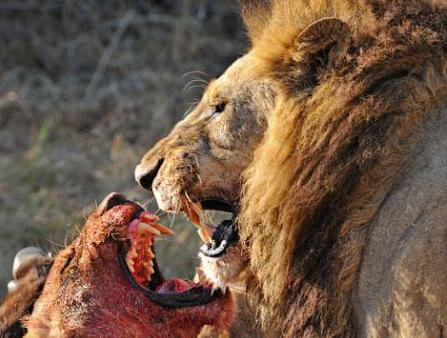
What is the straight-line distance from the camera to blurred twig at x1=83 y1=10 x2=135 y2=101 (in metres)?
6.91

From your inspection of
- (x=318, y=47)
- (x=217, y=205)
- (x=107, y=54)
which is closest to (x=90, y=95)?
(x=107, y=54)

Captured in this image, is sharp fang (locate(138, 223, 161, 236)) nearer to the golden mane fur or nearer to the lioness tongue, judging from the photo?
the lioness tongue

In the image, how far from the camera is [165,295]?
3.31m

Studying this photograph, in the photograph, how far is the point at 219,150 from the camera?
10.5ft

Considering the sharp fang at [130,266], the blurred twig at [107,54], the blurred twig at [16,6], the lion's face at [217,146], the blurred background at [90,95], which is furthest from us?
the blurred twig at [16,6]

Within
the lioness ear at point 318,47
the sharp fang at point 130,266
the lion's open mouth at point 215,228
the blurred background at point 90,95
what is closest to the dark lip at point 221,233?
the lion's open mouth at point 215,228

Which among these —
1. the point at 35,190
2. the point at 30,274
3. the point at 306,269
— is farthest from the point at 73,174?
the point at 306,269

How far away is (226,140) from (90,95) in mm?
3768

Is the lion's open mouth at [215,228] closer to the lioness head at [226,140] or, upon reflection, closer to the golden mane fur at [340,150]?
the lioness head at [226,140]

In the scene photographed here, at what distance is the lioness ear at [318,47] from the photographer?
9.62 ft

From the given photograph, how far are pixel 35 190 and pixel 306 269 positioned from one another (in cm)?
324

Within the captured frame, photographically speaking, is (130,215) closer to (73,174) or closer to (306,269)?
(306,269)

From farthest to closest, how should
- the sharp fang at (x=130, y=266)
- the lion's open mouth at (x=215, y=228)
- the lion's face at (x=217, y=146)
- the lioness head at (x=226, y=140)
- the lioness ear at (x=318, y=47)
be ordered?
the sharp fang at (x=130, y=266) < the lion's open mouth at (x=215, y=228) < the lion's face at (x=217, y=146) < the lioness head at (x=226, y=140) < the lioness ear at (x=318, y=47)

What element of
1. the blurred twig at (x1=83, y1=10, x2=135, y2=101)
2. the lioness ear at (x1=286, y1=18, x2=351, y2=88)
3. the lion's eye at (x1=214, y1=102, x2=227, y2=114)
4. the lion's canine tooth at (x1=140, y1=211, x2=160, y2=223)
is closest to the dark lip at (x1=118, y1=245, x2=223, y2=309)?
the lion's canine tooth at (x1=140, y1=211, x2=160, y2=223)
